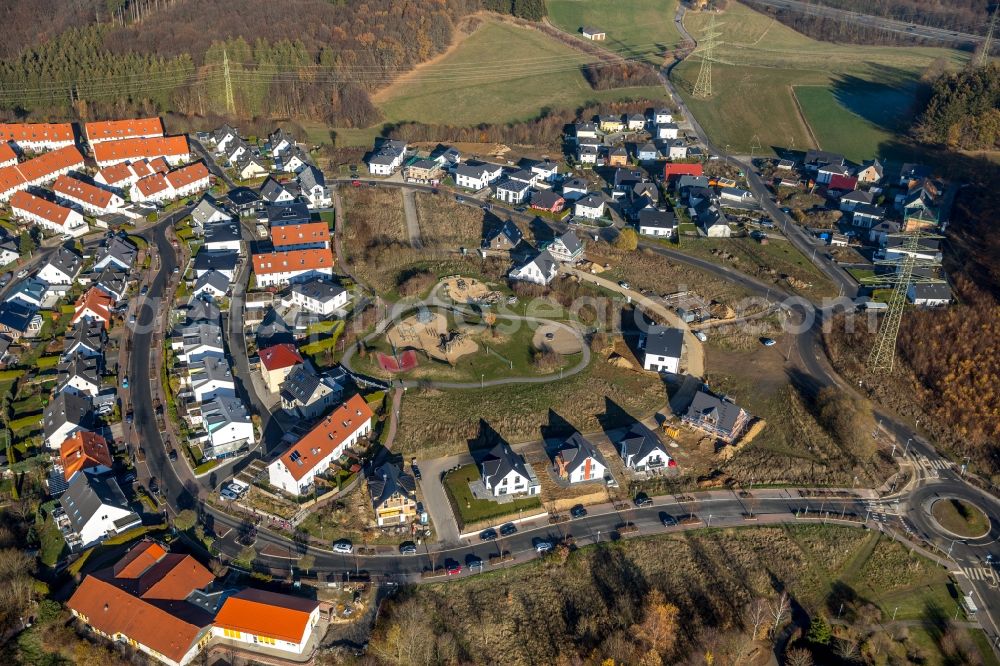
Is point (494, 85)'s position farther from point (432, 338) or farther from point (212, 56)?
point (432, 338)

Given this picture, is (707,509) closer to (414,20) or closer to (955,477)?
(955,477)

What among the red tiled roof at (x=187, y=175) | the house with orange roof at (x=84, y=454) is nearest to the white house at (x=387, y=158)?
the red tiled roof at (x=187, y=175)

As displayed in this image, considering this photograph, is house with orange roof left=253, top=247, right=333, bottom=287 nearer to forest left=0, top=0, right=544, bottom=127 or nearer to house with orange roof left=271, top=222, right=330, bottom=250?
house with orange roof left=271, top=222, right=330, bottom=250

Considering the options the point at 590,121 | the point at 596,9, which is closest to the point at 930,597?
the point at 590,121

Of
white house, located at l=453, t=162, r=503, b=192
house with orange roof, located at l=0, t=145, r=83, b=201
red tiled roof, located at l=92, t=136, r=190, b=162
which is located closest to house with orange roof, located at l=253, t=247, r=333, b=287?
white house, located at l=453, t=162, r=503, b=192

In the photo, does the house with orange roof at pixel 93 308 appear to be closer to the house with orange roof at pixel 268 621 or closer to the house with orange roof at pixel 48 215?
the house with orange roof at pixel 48 215

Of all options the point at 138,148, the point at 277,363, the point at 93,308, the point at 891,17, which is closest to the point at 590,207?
the point at 277,363
